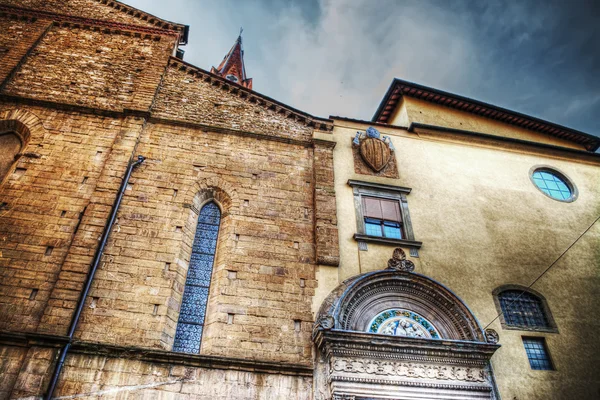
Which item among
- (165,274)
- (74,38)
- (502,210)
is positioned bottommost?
(165,274)

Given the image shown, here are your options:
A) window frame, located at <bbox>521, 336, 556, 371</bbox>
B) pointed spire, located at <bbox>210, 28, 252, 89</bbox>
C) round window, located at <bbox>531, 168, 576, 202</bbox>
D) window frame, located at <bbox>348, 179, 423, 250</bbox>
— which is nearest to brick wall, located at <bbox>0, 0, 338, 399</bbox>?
window frame, located at <bbox>348, 179, 423, 250</bbox>

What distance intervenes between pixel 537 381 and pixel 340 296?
434 cm

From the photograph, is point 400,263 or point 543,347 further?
point 400,263

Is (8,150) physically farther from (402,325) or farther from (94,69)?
(402,325)

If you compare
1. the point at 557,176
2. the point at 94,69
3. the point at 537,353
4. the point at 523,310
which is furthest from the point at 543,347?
the point at 94,69

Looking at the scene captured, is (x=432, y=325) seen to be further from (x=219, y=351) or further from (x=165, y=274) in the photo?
(x=165, y=274)

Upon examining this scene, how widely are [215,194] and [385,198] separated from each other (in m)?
4.35

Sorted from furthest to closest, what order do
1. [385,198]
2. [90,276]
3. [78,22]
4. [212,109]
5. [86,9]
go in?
[86,9] < [78,22] < [212,109] < [385,198] < [90,276]

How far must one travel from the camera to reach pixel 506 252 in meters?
10.8

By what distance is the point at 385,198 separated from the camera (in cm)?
1124

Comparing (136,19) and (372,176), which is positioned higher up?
→ (136,19)

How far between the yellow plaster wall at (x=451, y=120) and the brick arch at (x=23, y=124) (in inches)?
403

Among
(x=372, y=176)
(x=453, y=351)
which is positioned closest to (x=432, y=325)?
(x=453, y=351)

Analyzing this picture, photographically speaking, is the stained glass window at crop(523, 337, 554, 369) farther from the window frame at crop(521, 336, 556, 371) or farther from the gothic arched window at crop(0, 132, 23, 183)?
the gothic arched window at crop(0, 132, 23, 183)
